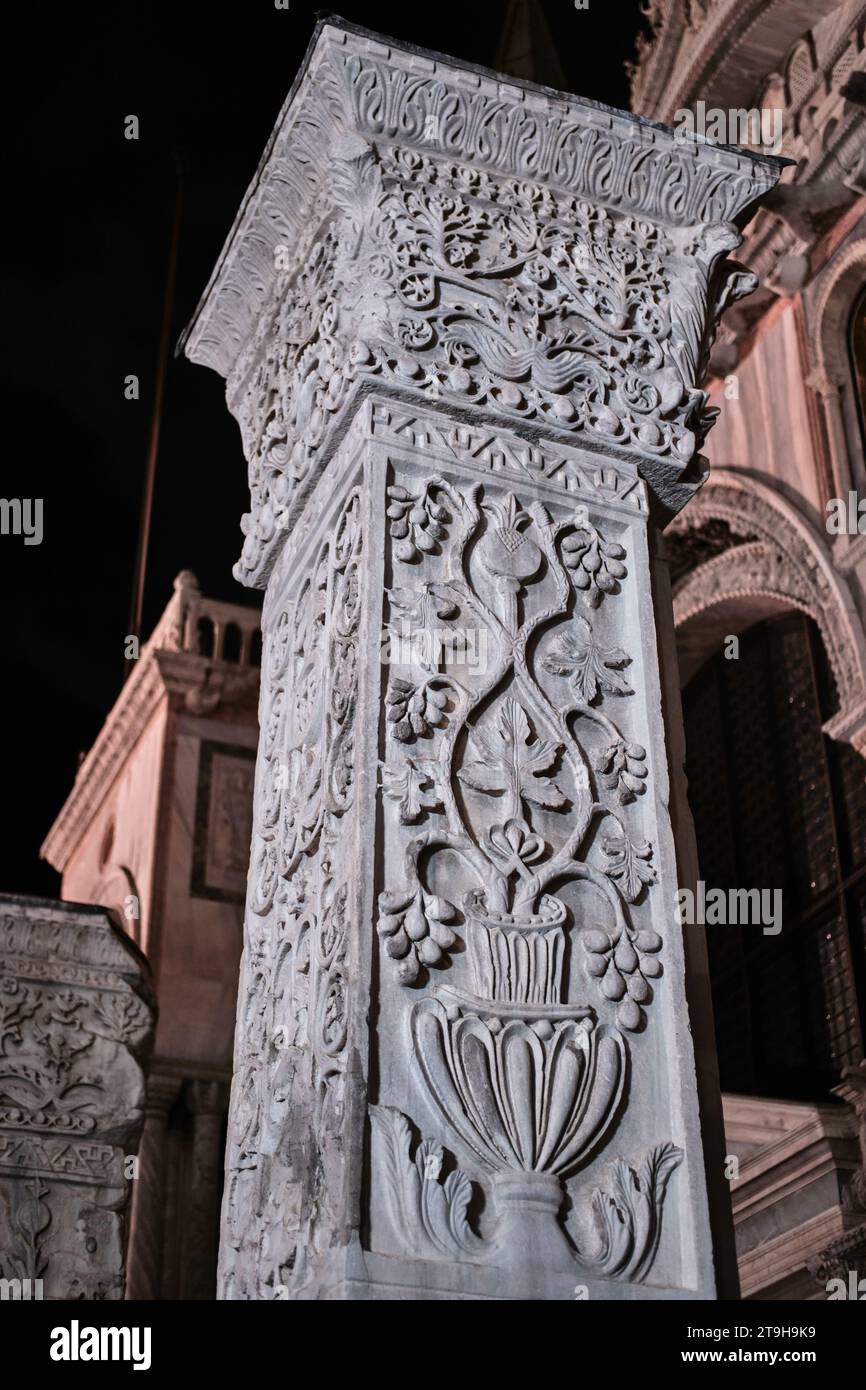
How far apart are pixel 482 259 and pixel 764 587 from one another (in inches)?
249

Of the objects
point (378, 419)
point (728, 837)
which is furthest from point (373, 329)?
point (728, 837)

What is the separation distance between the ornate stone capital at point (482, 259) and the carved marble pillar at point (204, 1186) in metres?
7.96

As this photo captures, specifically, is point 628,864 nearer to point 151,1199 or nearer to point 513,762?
point 513,762

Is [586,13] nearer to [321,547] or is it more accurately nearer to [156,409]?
[156,409]

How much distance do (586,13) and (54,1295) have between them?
8.93 meters

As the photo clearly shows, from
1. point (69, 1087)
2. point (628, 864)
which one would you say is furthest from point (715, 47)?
point (628, 864)

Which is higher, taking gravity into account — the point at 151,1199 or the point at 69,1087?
the point at 151,1199

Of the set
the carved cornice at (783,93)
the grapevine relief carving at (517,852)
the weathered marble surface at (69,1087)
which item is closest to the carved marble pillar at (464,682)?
the grapevine relief carving at (517,852)

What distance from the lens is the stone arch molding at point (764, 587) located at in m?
7.65

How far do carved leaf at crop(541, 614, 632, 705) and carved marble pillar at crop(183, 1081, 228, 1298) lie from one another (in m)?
8.38

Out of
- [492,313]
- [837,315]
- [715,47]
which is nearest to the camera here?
[492,313]

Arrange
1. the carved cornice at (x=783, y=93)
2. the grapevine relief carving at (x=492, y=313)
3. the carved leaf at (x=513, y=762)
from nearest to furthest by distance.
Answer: the carved leaf at (x=513, y=762), the grapevine relief carving at (x=492, y=313), the carved cornice at (x=783, y=93)

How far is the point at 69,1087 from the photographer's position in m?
6.55

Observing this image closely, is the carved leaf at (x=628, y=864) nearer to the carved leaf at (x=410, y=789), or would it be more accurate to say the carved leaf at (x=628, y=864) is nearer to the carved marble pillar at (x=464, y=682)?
the carved marble pillar at (x=464, y=682)
